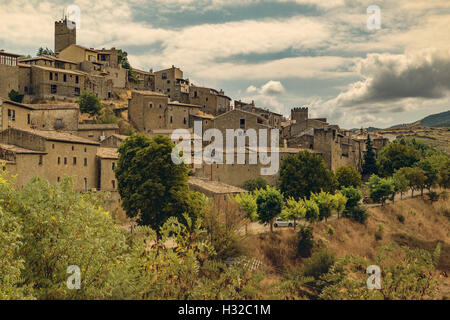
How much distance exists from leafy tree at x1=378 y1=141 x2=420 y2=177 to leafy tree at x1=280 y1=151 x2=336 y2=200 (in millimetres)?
27845

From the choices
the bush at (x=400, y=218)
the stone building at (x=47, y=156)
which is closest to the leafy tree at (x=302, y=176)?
the bush at (x=400, y=218)

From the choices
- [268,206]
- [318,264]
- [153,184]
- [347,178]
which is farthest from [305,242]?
[347,178]

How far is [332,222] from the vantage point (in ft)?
174

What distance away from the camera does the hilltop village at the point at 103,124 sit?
40.2 meters

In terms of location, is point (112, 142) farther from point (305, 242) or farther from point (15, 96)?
point (305, 242)

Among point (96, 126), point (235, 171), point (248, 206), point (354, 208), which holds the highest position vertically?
point (96, 126)

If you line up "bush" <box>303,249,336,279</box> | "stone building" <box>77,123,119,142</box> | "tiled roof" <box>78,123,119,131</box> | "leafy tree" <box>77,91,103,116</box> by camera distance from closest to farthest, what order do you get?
1. "bush" <box>303,249,336,279</box>
2. "stone building" <box>77,123,119,142</box>
3. "tiled roof" <box>78,123,119,131</box>
4. "leafy tree" <box>77,91,103,116</box>

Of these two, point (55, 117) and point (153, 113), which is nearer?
point (55, 117)

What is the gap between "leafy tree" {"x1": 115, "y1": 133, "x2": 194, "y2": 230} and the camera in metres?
36.4

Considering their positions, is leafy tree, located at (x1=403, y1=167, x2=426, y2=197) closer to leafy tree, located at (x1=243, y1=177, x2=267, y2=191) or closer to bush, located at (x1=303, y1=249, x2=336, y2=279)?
leafy tree, located at (x1=243, y1=177, x2=267, y2=191)

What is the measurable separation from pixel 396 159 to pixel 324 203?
3502 cm

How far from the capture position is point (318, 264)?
39.5 metres

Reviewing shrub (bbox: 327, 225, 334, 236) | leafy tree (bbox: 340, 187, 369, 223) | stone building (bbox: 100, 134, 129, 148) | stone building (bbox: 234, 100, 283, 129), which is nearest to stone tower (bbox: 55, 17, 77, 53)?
stone building (bbox: 234, 100, 283, 129)

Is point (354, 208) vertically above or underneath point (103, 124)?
underneath
